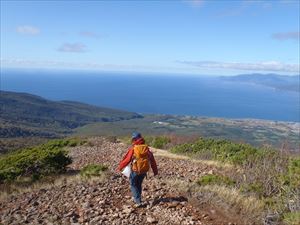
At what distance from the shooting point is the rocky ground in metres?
7.28

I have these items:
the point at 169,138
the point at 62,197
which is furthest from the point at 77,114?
the point at 62,197

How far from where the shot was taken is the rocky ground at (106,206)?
287 inches

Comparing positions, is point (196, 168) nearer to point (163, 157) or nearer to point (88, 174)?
point (163, 157)

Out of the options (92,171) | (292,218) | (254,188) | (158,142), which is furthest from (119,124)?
(292,218)

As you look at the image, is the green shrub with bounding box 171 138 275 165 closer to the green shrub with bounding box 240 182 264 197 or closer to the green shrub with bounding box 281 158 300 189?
the green shrub with bounding box 281 158 300 189

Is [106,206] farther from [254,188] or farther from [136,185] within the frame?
[254,188]

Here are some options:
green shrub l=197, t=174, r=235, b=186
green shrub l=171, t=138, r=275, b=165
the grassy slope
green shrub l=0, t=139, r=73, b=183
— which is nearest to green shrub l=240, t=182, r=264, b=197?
green shrub l=197, t=174, r=235, b=186

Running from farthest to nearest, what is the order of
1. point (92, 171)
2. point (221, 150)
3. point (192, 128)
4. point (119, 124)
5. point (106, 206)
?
point (119, 124) < point (192, 128) < point (221, 150) < point (92, 171) < point (106, 206)

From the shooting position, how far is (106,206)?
26.4ft

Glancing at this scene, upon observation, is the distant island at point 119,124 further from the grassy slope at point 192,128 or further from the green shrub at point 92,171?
the green shrub at point 92,171

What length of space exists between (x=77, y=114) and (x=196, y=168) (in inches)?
7417

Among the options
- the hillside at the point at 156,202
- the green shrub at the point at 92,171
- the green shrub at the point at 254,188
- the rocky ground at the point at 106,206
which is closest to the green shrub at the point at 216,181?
the hillside at the point at 156,202

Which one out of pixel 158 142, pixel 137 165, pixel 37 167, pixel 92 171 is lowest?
pixel 158 142

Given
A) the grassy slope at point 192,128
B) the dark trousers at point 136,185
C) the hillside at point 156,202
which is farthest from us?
the grassy slope at point 192,128
